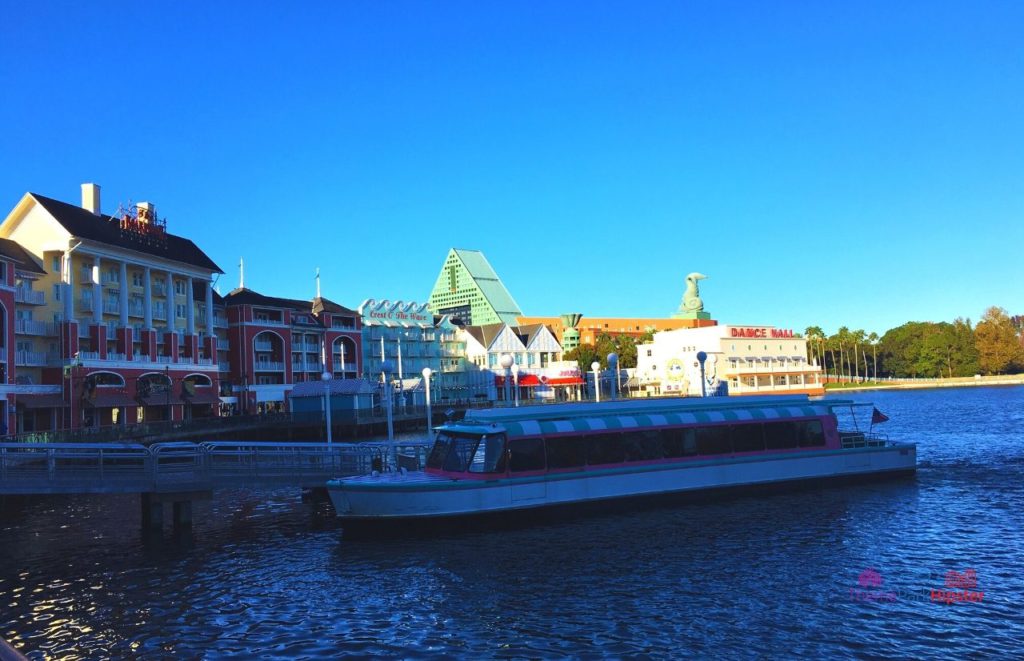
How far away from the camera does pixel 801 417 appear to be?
31328 mm

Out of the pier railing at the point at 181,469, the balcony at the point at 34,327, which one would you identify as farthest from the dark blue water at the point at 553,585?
the balcony at the point at 34,327

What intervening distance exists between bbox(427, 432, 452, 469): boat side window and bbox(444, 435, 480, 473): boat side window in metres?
0.32

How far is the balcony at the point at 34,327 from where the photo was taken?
6000 centimetres

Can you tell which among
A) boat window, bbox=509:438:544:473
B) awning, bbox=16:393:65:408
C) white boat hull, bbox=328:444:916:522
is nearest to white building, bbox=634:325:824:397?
awning, bbox=16:393:65:408

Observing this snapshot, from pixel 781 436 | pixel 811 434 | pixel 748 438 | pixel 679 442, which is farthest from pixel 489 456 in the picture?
pixel 811 434

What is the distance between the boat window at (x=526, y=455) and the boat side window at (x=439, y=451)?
225cm

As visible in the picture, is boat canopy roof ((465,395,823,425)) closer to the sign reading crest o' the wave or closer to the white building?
the sign reading crest o' the wave

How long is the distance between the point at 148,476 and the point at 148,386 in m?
48.6

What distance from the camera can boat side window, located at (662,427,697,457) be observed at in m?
28.4

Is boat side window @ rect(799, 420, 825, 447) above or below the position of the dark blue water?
above

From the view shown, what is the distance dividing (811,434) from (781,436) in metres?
1.64

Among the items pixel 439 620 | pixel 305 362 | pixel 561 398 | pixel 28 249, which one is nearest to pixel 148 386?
pixel 28 249

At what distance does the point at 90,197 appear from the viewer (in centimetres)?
7381

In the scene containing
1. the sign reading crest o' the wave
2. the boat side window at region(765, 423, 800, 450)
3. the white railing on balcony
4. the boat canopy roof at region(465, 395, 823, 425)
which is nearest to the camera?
the boat canopy roof at region(465, 395, 823, 425)
